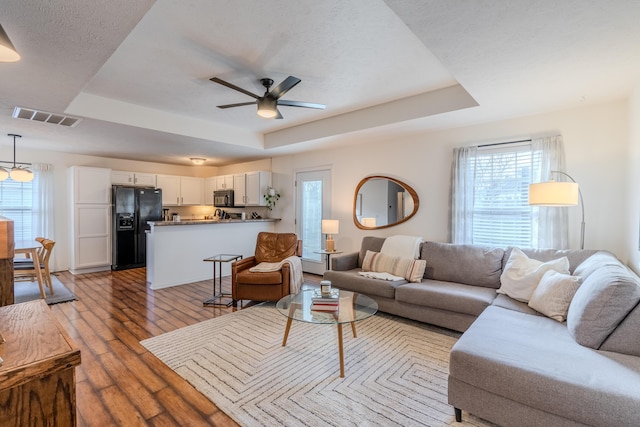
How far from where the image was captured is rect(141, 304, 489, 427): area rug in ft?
6.36

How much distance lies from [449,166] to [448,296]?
188 centimetres

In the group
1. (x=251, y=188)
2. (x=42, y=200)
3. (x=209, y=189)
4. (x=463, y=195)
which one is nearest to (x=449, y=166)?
(x=463, y=195)

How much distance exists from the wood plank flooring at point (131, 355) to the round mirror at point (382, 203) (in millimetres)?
2486

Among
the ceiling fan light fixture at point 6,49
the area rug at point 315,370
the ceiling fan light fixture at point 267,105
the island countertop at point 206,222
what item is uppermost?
the ceiling fan light fixture at point 267,105

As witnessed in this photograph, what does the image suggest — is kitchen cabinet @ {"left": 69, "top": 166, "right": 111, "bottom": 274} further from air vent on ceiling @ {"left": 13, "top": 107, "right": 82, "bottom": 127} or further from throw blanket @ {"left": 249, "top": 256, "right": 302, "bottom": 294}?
throw blanket @ {"left": 249, "top": 256, "right": 302, "bottom": 294}

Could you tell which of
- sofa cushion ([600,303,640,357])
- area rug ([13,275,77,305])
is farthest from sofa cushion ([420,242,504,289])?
area rug ([13,275,77,305])

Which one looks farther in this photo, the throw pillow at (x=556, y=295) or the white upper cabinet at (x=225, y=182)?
the white upper cabinet at (x=225, y=182)

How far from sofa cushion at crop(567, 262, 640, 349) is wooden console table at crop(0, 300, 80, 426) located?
262cm

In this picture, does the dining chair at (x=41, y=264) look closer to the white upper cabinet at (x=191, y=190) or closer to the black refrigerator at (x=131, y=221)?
the black refrigerator at (x=131, y=221)

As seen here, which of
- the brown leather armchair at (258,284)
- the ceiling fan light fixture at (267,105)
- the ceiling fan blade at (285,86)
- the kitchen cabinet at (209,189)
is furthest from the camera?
the kitchen cabinet at (209,189)

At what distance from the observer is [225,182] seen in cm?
711

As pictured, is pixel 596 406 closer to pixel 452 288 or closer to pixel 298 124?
pixel 452 288

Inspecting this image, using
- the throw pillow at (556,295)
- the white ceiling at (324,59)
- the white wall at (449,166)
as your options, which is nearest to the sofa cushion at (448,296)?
the throw pillow at (556,295)

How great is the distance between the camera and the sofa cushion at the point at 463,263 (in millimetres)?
3361
